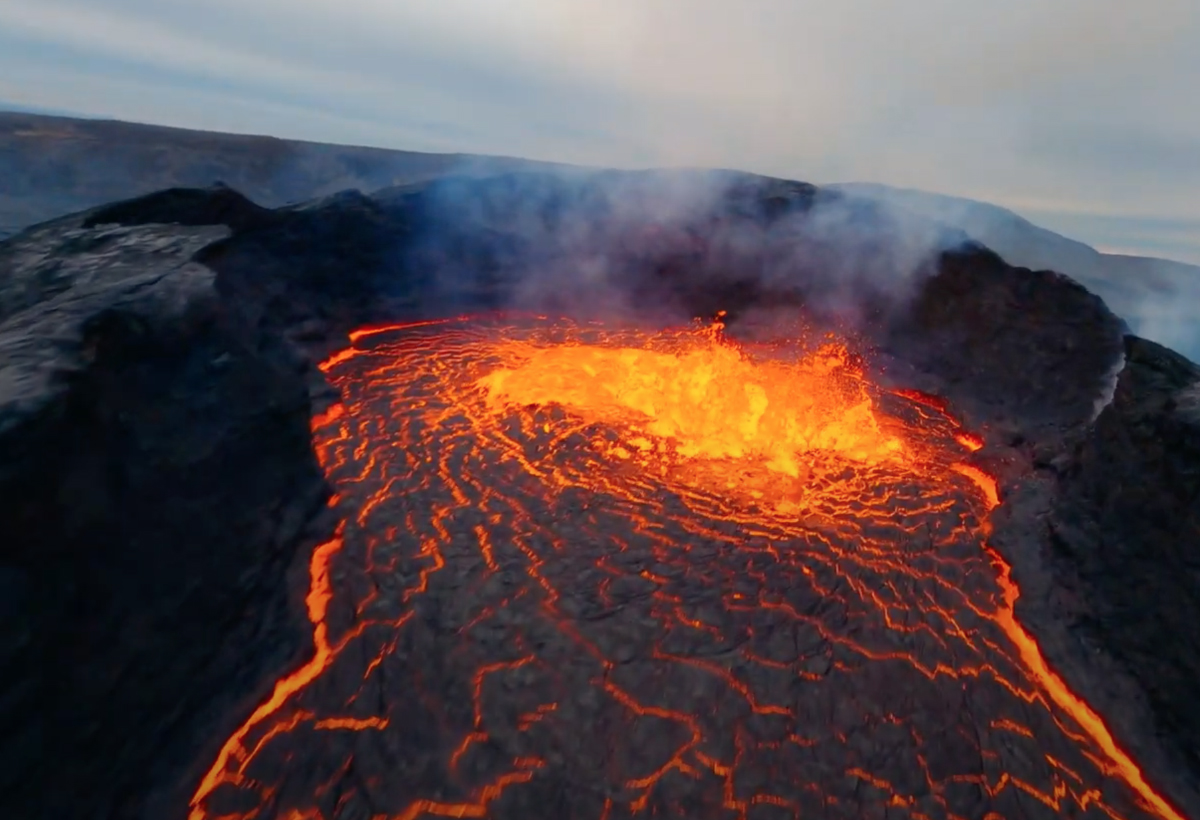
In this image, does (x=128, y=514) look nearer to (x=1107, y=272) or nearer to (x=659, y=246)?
(x=659, y=246)

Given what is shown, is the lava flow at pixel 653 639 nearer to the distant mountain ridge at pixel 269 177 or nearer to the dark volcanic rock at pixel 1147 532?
the dark volcanic rock at pixel 1147 532

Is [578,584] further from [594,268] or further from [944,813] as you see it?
[594,268]

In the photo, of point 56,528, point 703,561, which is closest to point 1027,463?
point 703,561

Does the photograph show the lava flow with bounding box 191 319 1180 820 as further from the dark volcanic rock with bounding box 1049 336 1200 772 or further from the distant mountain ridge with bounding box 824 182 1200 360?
the distant mountain ridge with bounding box 824 182 1200 360

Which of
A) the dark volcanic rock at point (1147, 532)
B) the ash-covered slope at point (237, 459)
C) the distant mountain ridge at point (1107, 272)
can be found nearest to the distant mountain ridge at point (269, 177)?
the distant mountain ridge at point (1107, 272)

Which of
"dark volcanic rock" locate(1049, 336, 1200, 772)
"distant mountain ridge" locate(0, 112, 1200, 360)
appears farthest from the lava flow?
"distant mountain ridge" locate(0, 112, 1200, 360)

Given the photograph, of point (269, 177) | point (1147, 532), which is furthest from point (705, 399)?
point (269, 177)
